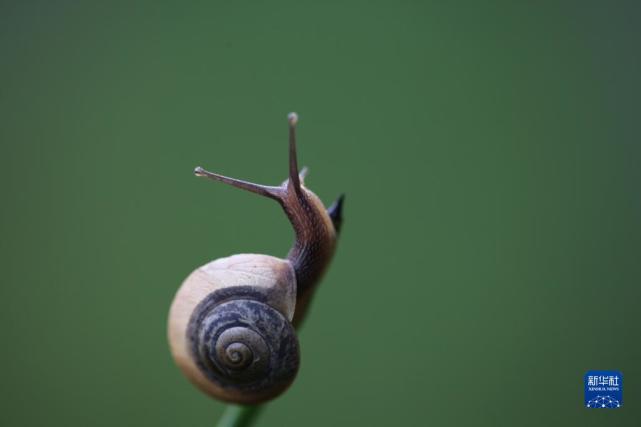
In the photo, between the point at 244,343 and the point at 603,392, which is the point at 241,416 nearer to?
the point at 244,343

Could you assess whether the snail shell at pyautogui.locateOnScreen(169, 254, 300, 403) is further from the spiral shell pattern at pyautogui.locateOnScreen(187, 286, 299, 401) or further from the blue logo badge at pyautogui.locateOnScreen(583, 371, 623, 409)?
the blue logo badge at pyautogui.locateOnScreen(583, 371, 623, 409)

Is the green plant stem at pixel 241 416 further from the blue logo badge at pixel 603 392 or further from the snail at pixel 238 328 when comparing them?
the blue logo badge at pixel 603 392

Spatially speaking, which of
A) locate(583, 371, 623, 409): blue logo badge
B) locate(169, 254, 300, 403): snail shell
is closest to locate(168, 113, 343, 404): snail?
locate(169, 254, 300, 403): snail shell

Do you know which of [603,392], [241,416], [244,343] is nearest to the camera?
[241,416]

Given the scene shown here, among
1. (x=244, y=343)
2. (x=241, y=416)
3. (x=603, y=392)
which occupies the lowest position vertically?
(x=241, y=416)

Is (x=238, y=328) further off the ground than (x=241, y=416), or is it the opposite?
(x=238, y=328)

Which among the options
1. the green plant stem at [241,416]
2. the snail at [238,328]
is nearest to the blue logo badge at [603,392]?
the snail at [238,328]

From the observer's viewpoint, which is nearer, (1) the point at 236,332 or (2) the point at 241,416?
(2) the point at 241,416

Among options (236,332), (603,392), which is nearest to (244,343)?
(236,332)
